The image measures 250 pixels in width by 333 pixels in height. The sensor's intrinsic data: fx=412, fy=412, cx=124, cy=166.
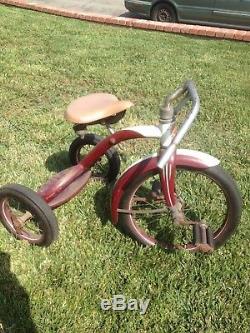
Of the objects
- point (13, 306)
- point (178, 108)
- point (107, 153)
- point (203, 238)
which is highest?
point (178, 108)

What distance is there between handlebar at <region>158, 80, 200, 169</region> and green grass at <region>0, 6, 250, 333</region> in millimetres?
1095

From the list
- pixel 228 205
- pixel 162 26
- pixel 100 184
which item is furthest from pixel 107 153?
pixel 162 26

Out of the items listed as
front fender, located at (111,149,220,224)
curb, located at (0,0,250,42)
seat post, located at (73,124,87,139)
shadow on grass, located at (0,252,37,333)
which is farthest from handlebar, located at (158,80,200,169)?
curb, located at (0,0,250,42)

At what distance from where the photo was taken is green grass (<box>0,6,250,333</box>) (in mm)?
Result: 2789

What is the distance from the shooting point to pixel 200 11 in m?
9.26

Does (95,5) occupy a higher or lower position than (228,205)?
higher

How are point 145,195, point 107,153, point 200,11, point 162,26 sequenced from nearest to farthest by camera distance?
point 145,195 → point 107,153 → point 162,26 → point 200,11

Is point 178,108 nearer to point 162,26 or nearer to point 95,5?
point 162,26

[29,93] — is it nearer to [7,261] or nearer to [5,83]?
[5,83]

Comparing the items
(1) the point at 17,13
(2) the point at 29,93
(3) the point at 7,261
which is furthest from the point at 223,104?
(1) the point at 17,13

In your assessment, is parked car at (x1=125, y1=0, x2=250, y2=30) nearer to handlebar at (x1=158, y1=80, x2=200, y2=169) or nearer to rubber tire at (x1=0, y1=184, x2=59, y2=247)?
handlebar at (x1=158, y1=80, x2=200, y2=169)

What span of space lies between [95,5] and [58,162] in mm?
9059

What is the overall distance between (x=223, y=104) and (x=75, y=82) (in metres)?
2.09

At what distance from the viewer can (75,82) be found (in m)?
5.86
